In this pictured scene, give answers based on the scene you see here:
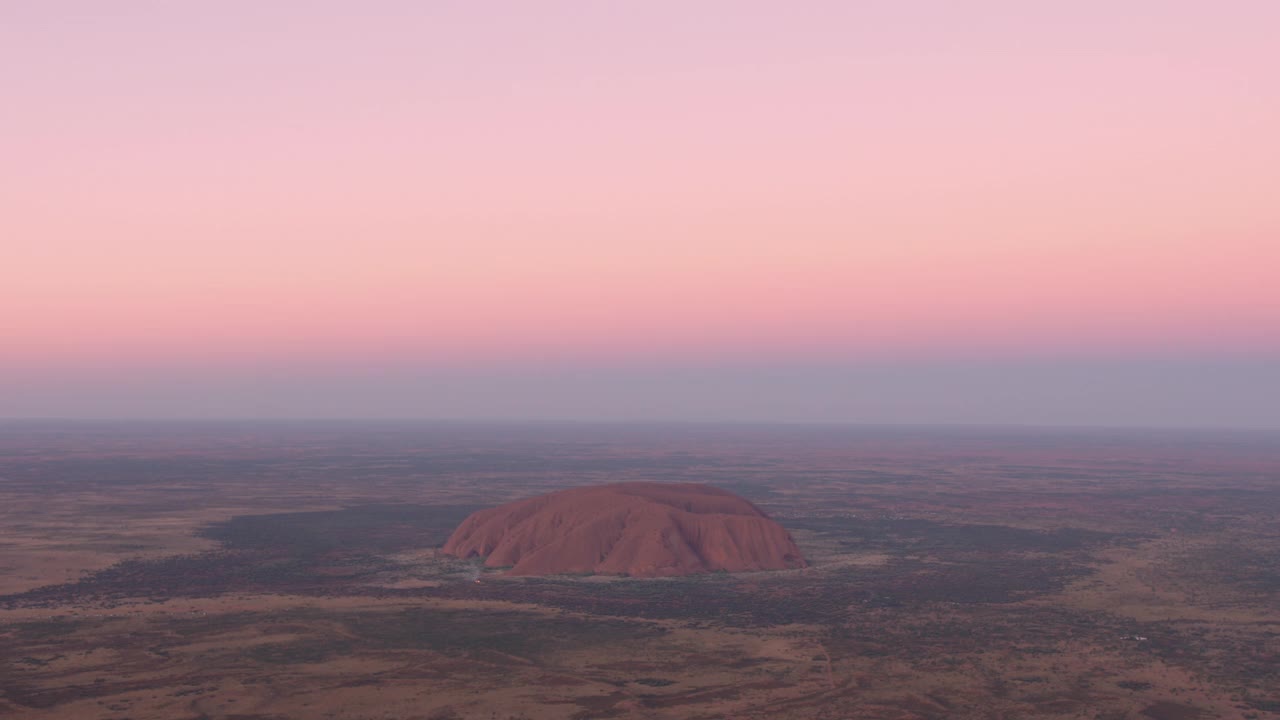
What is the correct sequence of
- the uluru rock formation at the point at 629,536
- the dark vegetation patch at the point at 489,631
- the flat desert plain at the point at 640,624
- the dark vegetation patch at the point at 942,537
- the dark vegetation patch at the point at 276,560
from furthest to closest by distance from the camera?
the dark vegetation patch at the point at 942,537 < the uluru rock formation at the point at 629,536 < the dark vegetation patch at the point at 276,560 < the dark vegetation patch at the point at 489,631 < the flat desert plain at the point at 640,624

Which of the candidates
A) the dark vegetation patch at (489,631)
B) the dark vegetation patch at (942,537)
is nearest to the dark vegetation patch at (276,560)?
the dark vegetation patch at (489,631)

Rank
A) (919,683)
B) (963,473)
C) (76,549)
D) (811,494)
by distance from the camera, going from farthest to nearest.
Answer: (963,473)
(811,494)
(76,549)
(919,683)

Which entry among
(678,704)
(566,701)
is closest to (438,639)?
(566,701)

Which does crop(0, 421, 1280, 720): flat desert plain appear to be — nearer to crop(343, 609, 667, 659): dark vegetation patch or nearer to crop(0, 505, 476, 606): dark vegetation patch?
crop(343, 609, 667, 659): dark vegetation patch

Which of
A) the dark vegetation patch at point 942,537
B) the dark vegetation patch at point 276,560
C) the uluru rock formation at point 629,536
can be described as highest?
the uluru rock formation at point 629,536

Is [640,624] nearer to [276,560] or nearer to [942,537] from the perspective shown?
[276,560]

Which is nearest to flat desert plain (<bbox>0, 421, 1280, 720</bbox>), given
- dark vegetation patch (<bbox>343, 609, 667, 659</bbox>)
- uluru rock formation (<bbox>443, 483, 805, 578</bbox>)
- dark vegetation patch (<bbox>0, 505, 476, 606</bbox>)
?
dark vegetation patch (<bbox>343, 609, 667, 659</bbox>)

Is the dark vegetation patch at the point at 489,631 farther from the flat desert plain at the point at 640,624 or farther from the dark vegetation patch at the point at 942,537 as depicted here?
the dark vegetation patch at the point at 942,537

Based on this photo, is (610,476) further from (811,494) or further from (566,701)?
(566,701)
